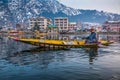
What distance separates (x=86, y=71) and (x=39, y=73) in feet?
15.0

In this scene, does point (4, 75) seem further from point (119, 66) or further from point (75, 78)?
point (119, 66)

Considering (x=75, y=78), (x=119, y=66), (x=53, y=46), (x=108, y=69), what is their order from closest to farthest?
(x=75, y=78), (x=108, y=69), (x=119, y=66), (x=53, y=46)

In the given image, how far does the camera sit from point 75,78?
2052cm

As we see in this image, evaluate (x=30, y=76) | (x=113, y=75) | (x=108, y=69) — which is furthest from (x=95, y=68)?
(x=30, y=76)

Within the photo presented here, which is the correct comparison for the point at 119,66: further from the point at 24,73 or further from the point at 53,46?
Result: the point at 53,46

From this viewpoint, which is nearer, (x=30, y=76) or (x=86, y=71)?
(x=30, y=76)

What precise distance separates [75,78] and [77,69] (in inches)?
159

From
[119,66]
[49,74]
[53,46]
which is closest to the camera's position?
[49,74]

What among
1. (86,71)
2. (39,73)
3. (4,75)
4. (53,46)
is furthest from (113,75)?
(53,46)

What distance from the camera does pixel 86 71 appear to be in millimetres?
23359

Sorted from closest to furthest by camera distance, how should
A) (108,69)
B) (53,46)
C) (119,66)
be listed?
(108,69) < (119,66) < (53,46)

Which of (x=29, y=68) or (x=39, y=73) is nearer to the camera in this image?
(x=39, y=73)

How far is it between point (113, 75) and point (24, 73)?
316 inches

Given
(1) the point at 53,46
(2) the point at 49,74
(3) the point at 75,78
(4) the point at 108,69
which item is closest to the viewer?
(3) the point at 75,78
